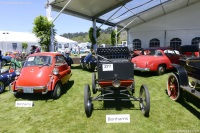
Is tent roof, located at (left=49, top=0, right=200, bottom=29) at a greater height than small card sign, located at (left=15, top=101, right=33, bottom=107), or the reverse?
tent roof, located at (left=49, top=0, right=200, bottom=29)

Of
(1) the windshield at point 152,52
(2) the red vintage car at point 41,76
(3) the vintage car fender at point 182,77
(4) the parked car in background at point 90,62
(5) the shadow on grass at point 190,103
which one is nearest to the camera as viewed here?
(5) the shadow on grass at point 190,103

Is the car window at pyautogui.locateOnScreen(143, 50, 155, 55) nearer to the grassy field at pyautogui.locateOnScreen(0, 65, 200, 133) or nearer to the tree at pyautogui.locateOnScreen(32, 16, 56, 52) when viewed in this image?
the grassy field at pyautogui.locateOnScreen(0, 65, 200, 133)

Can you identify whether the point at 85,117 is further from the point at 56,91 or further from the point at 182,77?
the point at 182,77

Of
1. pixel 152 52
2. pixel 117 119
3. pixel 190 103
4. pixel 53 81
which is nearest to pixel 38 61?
pixel 53 81

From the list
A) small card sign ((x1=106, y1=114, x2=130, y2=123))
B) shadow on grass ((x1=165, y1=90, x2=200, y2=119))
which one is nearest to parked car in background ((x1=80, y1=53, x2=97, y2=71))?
shadow on grass ((x1=165, y1=90, x2=200, y2=119))

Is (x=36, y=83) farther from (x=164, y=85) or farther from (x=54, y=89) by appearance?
(x=164, y=85)

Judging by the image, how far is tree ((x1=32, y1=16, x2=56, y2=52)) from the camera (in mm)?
12998

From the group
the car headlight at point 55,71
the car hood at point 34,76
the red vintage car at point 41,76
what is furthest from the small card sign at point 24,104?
the car headlight at point 55,71

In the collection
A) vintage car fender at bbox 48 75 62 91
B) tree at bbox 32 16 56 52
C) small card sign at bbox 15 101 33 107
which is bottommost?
small card sign at bbox 15 101 33 107

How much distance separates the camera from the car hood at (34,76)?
6289 mm

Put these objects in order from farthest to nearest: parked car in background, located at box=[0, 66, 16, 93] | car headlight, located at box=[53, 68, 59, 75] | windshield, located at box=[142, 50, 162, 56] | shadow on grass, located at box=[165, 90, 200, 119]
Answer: windshield, located at box=[142, 50, 162, 56], parked car in background, located at box=[0, 66, 16, 93], car headlight, located at box=[53, 68, 59, 75], shadow on grass, located at box=[165, 90, 200, 119]

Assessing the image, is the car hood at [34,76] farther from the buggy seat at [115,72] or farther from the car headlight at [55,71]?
the buggy seat at [115,72]

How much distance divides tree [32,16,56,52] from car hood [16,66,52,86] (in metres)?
7.00

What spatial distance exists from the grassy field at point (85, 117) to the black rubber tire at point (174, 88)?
214 millimetres
